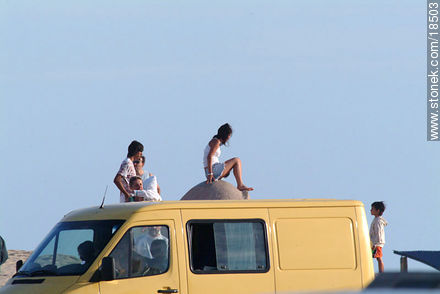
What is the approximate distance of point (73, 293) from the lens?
477 inches


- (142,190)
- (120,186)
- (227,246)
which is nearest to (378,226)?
(142,190)

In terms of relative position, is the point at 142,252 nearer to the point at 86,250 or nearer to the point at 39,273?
the point at 86,250

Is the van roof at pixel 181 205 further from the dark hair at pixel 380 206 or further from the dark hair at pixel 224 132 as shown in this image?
the dark hair at pixel 380 206

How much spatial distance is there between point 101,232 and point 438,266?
34.9 ft

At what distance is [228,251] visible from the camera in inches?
507

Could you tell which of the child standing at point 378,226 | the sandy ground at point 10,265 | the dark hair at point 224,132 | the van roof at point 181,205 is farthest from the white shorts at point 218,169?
the sandy ground at point 10,265

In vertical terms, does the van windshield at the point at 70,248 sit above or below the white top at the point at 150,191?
below

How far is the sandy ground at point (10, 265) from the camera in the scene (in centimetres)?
2642

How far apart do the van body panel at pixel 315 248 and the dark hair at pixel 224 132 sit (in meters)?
5.20

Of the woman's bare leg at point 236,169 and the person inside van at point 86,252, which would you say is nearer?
the person inside van at point 86,252

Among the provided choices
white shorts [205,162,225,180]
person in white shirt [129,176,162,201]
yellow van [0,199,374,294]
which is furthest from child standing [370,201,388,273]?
yellow van [0,199,374,294]

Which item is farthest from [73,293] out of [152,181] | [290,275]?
[152,181]

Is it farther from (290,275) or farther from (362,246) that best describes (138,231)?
(362,246)

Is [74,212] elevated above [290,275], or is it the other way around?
[74,212]
